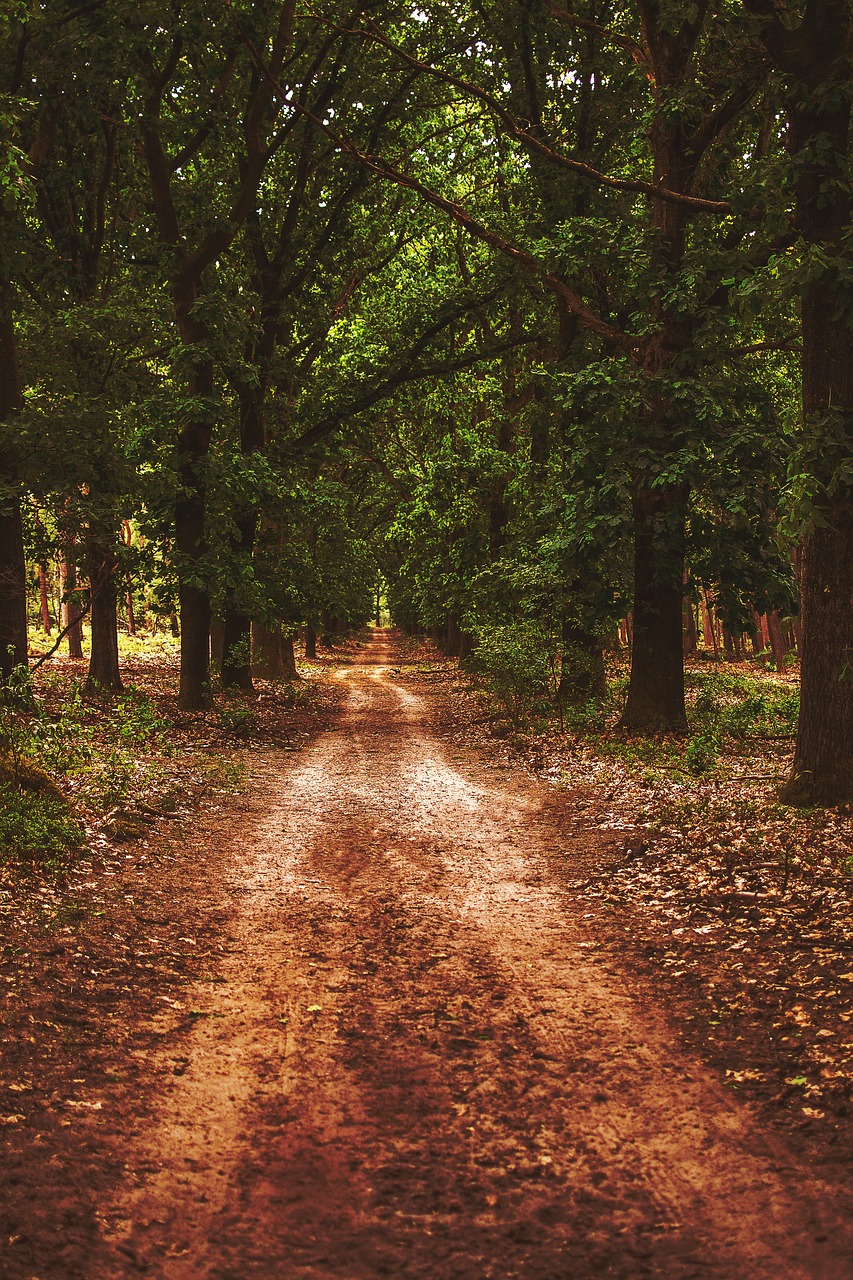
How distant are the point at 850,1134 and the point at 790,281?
22.2ft

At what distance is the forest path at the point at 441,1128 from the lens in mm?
3350

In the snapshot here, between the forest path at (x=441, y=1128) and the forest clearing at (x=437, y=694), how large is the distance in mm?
24

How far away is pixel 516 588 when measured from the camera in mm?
19375

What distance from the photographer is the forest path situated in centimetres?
335

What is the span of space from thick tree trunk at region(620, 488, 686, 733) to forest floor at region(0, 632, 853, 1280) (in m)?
6.15

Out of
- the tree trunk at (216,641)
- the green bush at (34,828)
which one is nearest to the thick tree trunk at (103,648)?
the tree trunk at (216,641)

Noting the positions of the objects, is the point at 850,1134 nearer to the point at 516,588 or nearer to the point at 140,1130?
the point at 140,1130

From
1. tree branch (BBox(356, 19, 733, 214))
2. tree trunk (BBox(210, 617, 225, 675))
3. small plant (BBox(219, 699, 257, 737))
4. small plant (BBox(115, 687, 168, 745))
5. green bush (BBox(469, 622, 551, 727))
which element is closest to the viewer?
tree branch (BBox(356, 19, 733, 214))

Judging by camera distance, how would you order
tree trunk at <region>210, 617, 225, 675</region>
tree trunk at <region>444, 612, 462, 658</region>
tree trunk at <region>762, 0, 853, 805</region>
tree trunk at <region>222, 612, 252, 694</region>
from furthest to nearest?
tree trunk at <region>444, 612, 462, 658</region> → tree trunk at <region>210, 617, 225, 675</region> → tree trunk at <region>222, 612, 252, 694</region> → tree trunk at <region>762, 0, 853, 805</region>

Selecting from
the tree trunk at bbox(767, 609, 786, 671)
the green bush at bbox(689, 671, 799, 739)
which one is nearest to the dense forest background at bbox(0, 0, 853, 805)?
the green bush at bbox(689, 671, 799, 739)

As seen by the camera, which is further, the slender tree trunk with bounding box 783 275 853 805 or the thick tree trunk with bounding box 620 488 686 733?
the thick tree trunk with bounding box 620 488 686 733

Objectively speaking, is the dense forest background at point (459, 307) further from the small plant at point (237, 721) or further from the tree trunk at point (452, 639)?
the tree trunk at point (452, 639)

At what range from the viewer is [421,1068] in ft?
15.6

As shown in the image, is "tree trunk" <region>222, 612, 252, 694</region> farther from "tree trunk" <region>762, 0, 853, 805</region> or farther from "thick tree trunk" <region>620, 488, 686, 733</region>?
"tree trunk" <region>762, 0, 853, 805</region>
